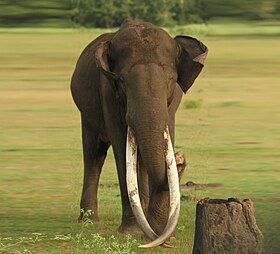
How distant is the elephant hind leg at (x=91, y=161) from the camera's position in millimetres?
9938

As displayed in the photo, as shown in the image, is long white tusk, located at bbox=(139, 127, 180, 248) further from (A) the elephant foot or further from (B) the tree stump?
(B) the tree stump

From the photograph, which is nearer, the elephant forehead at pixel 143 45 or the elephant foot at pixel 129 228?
the elephant forehead at pixel 143 45

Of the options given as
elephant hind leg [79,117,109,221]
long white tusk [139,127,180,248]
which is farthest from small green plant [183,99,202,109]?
long white tusk [139,127,180,248]

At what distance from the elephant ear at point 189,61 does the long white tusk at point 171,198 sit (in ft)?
2.25

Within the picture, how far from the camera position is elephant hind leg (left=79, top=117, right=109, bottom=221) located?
994 cm

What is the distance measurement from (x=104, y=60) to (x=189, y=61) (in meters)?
0.59

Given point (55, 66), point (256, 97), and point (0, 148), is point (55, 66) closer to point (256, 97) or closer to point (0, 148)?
point (256, 97)

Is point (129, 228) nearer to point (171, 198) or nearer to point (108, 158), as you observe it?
point (171, 198)

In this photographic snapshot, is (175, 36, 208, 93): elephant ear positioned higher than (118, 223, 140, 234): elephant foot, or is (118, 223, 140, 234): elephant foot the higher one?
(175, 36, 208, 93): elephant ear

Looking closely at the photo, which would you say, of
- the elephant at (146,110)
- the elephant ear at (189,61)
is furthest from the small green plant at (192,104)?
the elephant ear at (189,61)

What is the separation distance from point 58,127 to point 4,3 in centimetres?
6541

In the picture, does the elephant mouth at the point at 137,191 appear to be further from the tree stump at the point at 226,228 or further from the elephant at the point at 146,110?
the tree stump at the point at 226,228

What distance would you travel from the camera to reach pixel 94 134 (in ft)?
32.6

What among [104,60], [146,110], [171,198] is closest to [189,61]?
[104,60]
